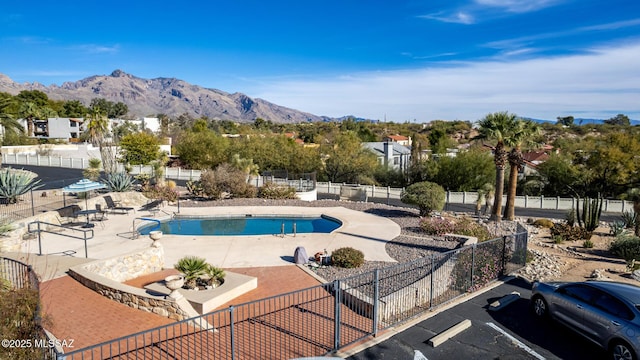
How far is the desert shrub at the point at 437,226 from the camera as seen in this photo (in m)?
19.0

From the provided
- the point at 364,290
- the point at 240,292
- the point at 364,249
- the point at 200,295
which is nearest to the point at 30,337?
the point at 200,295

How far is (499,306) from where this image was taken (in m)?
11.4

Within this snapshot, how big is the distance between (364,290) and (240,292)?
362 centimetres

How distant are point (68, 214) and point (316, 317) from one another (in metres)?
16.0

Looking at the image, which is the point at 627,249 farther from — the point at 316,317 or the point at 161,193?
the point at 161,193

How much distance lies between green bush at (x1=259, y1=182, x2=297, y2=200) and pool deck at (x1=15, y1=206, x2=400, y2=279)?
7961mm

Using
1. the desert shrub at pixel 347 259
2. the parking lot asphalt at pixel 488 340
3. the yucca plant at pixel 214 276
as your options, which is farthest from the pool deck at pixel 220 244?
the parking lot asphalt at pixel 488 340

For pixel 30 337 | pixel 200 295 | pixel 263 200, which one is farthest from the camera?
pixel 263 200

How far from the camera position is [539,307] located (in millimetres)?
10672

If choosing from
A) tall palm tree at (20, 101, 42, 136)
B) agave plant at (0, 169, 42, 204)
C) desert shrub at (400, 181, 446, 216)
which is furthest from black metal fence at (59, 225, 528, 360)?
tall palm tree at (20, 101, 42, 136)

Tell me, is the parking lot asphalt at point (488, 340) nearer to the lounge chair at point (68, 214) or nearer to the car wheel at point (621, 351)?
the car wheel at point (621, 351)

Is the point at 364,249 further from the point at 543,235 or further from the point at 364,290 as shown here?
the point at 543,235

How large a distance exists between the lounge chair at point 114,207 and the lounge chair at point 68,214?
6.81 feet

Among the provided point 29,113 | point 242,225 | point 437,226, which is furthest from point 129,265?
point 29,113
